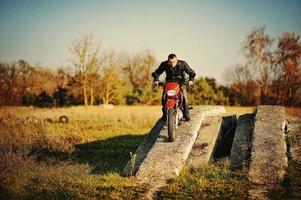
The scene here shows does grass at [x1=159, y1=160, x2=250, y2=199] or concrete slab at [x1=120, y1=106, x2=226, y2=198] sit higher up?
concrete slab at [x1=120, y1=106, x2=226, y2=198]

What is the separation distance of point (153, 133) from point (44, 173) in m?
3.42

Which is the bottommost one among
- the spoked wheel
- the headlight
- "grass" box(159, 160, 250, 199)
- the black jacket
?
"grass" box(159, 160, 250, 199)

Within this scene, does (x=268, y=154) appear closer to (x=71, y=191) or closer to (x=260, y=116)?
(x=260, y=116)

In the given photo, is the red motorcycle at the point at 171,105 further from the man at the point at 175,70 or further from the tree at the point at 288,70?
the tree at the point at 288,70

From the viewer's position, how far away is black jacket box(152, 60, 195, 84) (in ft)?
29.0

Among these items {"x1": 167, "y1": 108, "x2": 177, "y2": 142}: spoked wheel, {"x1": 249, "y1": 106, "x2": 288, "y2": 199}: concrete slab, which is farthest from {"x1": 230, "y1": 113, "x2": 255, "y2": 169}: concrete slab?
{"x1": 167, "y1": 108, "x2": 177, "y2": 142}: spoked wheel

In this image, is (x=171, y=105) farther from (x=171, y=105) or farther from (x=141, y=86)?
(x=141, y=86)

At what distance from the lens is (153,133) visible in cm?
973

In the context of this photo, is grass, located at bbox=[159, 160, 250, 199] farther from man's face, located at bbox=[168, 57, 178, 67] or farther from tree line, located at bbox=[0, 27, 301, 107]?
tree line, located at bbox=[0, 27, 301, 107]

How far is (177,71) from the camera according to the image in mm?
8836

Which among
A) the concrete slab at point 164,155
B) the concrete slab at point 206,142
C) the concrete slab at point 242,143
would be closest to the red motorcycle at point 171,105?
the concrete slab at point 164,155

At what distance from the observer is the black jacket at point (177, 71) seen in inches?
348

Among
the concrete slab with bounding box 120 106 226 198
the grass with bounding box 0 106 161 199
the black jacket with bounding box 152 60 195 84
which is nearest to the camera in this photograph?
the grass with bounding box 0 106 161 199

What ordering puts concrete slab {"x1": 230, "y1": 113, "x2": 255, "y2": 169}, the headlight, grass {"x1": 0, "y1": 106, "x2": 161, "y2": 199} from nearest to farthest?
grass {"x1": 0, "y1": 106, "x2": 161, "y2": 199}
concrete slab {"x1": 230, "y1": 113, "x2": 255, "y2": 169}
the headlight
